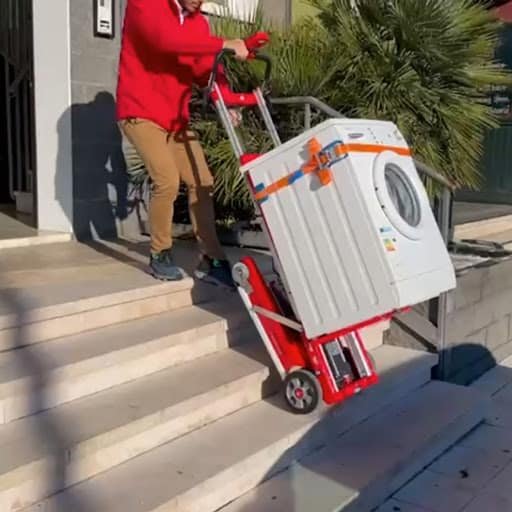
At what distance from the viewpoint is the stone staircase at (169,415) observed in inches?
96.9

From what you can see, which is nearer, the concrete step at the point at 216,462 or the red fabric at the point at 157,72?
the concrete step at the point at 216,462

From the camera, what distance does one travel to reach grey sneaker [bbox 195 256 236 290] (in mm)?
3783

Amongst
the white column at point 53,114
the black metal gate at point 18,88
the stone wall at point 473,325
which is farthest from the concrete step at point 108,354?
the black metal gate at point 18,88

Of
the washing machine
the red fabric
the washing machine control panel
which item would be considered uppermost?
the red fabric

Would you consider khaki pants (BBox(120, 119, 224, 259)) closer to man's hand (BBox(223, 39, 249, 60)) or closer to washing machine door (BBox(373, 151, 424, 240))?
man's hand (BBox(223, 39, 249, 60))

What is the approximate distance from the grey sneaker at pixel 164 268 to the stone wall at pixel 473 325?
133 centimetres

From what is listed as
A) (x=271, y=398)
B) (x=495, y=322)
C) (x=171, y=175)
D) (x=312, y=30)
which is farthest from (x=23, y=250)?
(x=495, y=322)

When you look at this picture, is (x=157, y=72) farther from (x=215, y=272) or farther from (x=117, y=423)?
(x=117, y=423)

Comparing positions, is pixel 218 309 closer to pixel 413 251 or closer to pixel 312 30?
pixel 413 251

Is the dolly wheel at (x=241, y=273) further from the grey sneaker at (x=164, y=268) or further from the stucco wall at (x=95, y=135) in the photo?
the stucco wall at (x=95, y=135)

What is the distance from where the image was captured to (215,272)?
12.6 feet

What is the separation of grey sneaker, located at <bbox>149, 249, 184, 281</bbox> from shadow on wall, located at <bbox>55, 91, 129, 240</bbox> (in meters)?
1.38

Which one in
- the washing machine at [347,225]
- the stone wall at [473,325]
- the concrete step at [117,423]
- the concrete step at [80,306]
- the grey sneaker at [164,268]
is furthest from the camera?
the stone wall at [473,325]

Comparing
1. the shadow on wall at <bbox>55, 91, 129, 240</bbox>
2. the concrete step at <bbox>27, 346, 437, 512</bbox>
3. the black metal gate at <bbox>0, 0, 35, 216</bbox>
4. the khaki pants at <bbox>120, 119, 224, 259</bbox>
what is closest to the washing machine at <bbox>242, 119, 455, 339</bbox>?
the concrete step at <bbox>27, 346, 437, 512</bbox>
